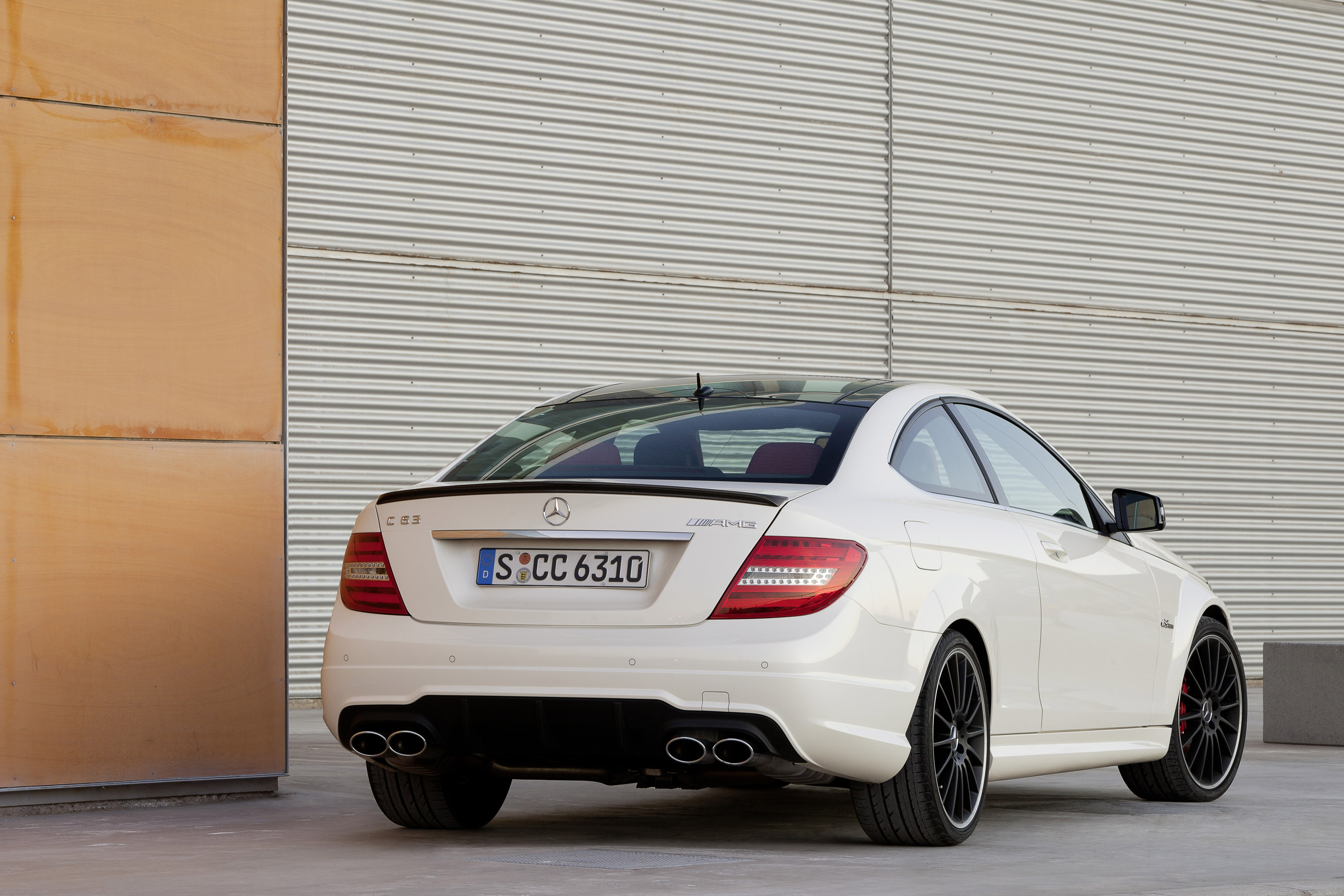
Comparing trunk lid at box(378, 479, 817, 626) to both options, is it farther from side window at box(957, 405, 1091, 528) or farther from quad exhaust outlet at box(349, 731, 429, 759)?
side window at box(957, 405, 1091, 528)

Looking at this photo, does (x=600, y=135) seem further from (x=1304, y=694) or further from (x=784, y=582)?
(x=784, y=582)

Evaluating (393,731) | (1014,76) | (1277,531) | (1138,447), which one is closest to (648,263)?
(1014,76)

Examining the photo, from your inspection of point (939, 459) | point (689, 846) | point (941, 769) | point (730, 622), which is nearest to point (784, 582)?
point (730, 622)

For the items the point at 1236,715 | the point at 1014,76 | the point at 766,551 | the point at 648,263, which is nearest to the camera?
the point at 766,551

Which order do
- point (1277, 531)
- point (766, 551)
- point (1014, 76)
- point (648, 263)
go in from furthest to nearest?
point (1277, 531) < point (1014, 76) < point (648, 263) < point (766, 551)

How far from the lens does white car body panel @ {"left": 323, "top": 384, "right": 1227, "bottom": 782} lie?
5.38 m

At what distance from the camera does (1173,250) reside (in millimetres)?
17047

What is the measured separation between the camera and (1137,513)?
7.49m

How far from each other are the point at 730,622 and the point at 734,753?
373 millimetres

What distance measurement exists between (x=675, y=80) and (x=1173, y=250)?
5.15 meters

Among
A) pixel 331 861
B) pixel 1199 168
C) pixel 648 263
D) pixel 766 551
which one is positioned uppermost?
pixel 1199 168

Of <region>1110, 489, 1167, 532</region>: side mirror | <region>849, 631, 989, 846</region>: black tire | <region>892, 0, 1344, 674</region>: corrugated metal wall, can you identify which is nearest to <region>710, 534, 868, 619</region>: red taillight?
<region>849, 631, 989, 846</region>: black tire

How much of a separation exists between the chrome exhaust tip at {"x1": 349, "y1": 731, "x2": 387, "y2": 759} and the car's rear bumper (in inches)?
4.2

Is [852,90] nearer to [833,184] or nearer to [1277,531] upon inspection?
[833,184]
